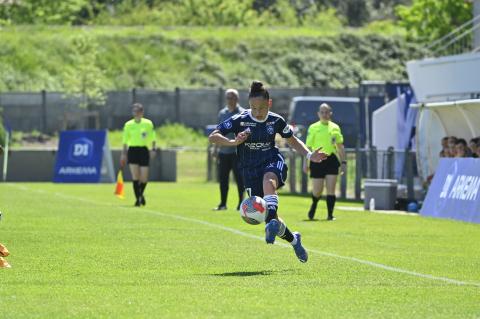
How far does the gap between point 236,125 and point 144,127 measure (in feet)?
43.0

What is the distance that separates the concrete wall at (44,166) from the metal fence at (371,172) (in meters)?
7.83

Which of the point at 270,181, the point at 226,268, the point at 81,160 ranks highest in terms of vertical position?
the point at 270,181

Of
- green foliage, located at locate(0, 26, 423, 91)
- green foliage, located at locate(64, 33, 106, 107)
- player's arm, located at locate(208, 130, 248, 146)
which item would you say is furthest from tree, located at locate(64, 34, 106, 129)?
player's arm, located at locate(208, 130, 248, 146)

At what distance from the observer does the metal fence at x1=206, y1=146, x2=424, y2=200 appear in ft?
98.2

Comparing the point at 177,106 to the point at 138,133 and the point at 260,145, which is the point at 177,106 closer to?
the point at 138,133

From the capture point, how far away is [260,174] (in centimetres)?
1485

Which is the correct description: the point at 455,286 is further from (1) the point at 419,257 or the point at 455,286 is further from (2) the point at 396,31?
(2) the point at 396,31

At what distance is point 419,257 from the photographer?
634 inches

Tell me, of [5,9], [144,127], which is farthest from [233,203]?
[5,9]

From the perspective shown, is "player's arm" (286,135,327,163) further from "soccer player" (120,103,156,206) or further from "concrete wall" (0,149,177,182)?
"concrete wall" (0,149,177,182)

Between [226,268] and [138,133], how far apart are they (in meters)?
13.7

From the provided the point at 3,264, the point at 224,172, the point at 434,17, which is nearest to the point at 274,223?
the point at 3,264

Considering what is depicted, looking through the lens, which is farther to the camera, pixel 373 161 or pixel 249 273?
pixel 373 161

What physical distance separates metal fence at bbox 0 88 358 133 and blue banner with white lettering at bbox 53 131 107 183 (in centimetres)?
1765
